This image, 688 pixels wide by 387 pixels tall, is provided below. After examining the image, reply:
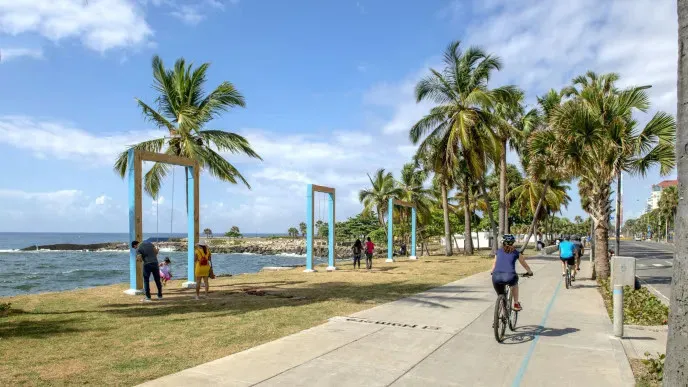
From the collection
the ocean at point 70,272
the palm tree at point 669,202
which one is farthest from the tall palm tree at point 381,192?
the palm tree at point 669,202

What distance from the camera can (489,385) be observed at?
18.9 feet

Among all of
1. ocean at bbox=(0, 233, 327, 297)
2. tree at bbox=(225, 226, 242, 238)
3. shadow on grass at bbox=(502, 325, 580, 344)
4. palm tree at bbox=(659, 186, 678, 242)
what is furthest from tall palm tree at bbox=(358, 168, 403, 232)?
tree at bbox=(225, 226, 242, 238)

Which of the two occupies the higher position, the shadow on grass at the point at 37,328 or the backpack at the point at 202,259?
the backpack at the point at 202,259

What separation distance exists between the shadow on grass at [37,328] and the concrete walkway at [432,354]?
3.38 m

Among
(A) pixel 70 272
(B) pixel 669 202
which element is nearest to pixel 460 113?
(A) pixel 70 272

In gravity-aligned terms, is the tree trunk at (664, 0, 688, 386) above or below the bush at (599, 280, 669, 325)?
above

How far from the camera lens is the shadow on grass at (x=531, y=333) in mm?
8094

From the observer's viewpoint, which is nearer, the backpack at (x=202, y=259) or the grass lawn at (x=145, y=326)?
the grass lawn at (x=145, y=326)

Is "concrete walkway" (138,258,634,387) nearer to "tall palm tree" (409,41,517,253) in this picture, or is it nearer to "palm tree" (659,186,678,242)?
"tall palm tree" (409,41,517,253)

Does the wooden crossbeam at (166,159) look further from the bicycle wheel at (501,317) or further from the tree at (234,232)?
the tree at (234,232)

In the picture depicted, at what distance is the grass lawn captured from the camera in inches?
236

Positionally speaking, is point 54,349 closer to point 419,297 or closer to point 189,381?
point 189,381

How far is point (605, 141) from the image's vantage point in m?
15.5

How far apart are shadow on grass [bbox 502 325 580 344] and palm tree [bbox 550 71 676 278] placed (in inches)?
334
